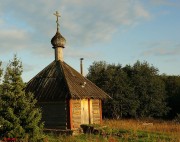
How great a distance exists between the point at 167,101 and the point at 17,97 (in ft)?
106

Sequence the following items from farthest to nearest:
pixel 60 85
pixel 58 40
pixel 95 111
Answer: pixel 58 40 → pixel 95 111 → pixel 60 85

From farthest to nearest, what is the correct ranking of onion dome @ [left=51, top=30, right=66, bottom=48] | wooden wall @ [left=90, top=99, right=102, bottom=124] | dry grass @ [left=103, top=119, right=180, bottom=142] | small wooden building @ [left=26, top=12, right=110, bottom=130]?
onion dome @ [left=51, top=30, right=66, bottom=48], wooden wall @ [left=90, top=99, right=102, bottom=124], small wooden building @ [left=26, top=12, right=110, bottom=130], dry grass @ [left=103, top=119, right=180, bottom=142]

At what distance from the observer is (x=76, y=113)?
2425 centimetres

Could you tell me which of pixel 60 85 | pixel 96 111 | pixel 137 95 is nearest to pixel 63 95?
pixel 60 85

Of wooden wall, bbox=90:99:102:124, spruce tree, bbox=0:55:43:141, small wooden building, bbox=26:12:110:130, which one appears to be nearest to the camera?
spruce tree, bbox=0:55:43:141

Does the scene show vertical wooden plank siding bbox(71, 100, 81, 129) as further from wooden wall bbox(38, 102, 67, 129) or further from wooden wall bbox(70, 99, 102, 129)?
wooden wall bbox(38, 102, 67, 129)

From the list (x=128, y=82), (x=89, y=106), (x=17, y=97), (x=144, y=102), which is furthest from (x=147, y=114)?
(x=17, y=97)

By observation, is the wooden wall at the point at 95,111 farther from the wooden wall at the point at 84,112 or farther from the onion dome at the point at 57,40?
the onion dome at the point at 57,40

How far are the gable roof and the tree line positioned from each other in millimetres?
16599

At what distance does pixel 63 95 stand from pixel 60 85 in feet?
4.45

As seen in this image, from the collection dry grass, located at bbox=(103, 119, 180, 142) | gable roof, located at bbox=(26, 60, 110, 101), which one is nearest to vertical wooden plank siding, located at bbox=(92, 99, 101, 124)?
gable roof, located at bbox=(26, 60, 110, 101)

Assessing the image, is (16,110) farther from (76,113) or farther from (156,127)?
(156,127)

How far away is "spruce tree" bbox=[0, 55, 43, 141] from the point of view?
1750 centimetres

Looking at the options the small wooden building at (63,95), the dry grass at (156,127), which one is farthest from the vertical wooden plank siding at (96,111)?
the dry grass at (156,127)
